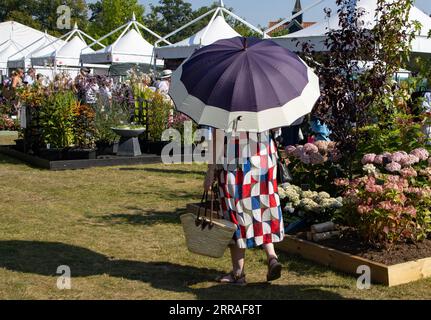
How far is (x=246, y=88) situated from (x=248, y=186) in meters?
0.80

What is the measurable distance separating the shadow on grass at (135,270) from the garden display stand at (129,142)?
662 centimetres

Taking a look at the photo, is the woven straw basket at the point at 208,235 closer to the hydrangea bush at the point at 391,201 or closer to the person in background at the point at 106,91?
the hydrangea bush at the point at 391,201

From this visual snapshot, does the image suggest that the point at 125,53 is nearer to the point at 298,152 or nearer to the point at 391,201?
the point at 298,152

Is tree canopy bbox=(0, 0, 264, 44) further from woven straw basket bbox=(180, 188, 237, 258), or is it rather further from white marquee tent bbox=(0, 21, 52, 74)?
woven straw basket bbox=(180, 188, 237, 258)

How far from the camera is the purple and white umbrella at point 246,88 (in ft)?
15.3

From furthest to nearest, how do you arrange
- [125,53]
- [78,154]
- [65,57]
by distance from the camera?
[65,57] < [125,53] < [78,154]

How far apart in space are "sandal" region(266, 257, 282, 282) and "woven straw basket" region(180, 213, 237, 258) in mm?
449

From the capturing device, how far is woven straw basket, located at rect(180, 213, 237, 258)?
4.80 meters

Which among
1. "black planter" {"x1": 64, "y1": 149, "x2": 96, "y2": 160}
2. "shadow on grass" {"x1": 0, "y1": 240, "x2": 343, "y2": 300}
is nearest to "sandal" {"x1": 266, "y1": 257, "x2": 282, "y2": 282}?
"shadow on grass" {"x1": 0, "y1": 240, "x2": 343, "y2": 300}

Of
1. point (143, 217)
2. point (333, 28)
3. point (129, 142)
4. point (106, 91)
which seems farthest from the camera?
point (106, 91)

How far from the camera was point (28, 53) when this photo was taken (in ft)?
122

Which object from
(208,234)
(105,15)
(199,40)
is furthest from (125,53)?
(105,15)

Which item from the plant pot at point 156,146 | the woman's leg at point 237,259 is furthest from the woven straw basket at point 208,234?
the plant pot at point 156,146

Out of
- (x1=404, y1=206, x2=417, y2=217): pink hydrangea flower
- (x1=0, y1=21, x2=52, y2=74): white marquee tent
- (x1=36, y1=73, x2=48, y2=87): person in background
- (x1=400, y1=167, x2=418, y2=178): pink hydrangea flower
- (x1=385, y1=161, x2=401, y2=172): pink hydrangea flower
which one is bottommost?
(x1=404, y1=206, x2=417, y2=217): pink hydrangea flower
